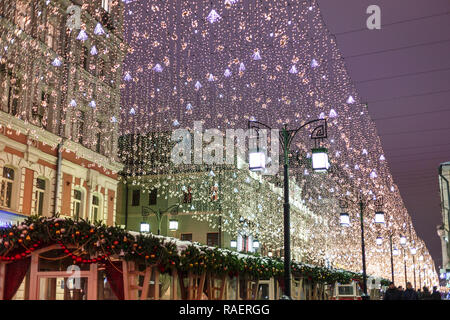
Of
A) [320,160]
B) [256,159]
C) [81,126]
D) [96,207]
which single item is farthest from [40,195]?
[320,160]

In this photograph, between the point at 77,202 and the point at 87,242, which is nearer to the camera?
the point at 87,242

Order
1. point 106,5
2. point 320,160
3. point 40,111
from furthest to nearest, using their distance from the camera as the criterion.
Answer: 1. point 106,5
2. point 40,111
3. point 320,160

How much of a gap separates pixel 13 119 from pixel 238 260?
11.7m

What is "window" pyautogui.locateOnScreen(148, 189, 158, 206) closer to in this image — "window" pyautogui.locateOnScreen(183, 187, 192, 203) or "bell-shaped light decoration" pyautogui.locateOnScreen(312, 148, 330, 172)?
"window" pyautogui.locateOnScreen(183, 187, 192, 203)

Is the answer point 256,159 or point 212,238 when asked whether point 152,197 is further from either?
point 256,159

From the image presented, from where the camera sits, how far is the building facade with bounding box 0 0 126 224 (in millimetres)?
24391

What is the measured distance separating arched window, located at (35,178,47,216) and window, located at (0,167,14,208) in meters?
1.86

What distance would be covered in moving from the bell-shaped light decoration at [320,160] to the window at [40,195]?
46.7 feet

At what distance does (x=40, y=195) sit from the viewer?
2677 cm

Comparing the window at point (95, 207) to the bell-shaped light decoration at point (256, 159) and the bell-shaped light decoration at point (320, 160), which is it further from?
the bell-shaped light decoration at point (320, 160)

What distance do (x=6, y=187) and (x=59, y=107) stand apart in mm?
5505

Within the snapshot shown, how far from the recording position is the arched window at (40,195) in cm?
2628
